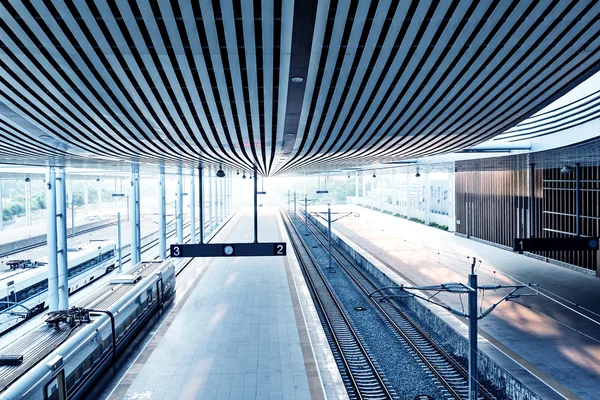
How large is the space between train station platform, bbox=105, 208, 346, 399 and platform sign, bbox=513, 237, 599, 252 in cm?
718

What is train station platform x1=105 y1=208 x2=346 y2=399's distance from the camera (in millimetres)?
9711

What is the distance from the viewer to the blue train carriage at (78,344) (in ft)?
24.7

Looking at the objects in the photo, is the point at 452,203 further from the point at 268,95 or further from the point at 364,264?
the point at 268,95

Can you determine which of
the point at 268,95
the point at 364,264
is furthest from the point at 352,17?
the point at 364,264

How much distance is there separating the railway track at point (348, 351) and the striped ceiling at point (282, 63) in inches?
259

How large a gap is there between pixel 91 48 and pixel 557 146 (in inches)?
504

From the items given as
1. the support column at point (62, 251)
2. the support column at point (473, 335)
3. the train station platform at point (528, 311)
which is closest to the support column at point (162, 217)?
the support column at point (62, 251)

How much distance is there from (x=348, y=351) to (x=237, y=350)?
351cm

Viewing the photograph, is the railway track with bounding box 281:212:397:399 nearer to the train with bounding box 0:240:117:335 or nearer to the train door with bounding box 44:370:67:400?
the train door with bounding box 44:370:67:400

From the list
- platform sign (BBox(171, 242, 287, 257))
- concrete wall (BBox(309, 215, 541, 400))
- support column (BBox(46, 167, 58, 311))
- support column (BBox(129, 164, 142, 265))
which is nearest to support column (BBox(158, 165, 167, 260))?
support column (BBox(129, 164, 142, 265))

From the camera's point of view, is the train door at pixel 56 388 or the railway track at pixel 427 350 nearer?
the train door at pixel 56 388

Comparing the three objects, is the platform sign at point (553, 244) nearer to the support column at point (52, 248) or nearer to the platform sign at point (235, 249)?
the platform sign at point (235, 249)

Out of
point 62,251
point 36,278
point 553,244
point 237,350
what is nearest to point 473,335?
point 237,350

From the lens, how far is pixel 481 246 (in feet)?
97.9
